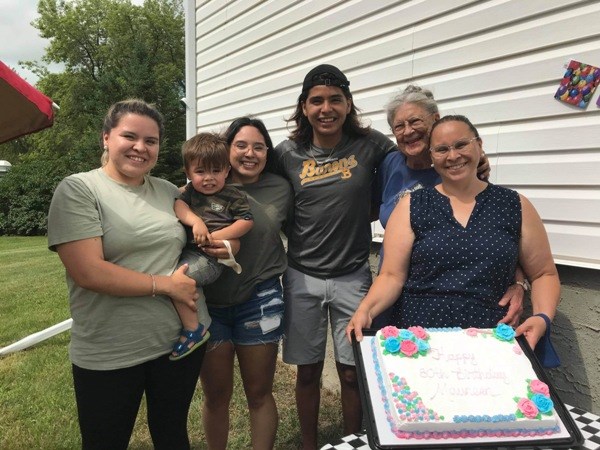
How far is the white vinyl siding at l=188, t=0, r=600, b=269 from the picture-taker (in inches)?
101

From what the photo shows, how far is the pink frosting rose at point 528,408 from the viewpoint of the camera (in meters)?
1.37

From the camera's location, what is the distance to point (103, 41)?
30.8 meters

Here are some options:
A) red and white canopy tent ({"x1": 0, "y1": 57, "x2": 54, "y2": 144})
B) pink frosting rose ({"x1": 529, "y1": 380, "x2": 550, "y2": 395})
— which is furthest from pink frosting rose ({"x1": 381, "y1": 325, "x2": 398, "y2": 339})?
red and white canopy tent ({"x1": 0, "y1": 57, "x2": 54, "y2": 144})

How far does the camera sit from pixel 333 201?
263 centimetres

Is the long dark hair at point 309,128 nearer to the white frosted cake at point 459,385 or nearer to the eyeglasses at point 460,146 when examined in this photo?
the eyeglasses at point 460,146

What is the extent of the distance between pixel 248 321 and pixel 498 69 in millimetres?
2168

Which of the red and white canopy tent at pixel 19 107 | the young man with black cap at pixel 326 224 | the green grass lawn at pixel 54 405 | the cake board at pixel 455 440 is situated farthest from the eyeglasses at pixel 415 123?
the green grass lawn at pixel 54 405

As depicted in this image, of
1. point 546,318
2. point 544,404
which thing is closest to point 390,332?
point 544,404

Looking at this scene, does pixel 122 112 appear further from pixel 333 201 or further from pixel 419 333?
pixel 419 333

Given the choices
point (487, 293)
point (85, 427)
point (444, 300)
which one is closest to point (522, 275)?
point (487, 293)

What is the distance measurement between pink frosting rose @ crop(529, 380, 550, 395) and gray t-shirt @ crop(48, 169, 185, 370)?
4.61 feet

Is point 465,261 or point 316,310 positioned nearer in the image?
point 465,261

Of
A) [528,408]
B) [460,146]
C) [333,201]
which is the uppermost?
[460,146]

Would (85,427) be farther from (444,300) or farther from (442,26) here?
(442,26)
